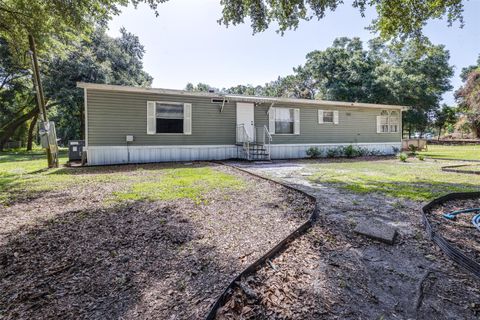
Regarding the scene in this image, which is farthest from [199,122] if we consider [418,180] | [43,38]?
[418,180]

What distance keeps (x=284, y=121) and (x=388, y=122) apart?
22.4ft

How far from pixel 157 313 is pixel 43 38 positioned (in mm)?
9774

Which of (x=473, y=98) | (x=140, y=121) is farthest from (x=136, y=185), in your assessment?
(x=473, y=98)

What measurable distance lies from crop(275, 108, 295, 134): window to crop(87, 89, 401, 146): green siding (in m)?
0.25

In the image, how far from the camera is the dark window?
368 inches

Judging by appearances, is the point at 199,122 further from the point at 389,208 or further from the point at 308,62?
the point at 308,62

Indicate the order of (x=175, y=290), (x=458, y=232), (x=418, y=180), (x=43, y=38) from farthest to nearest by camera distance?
(x=43, y=38) → (x=418, y=180) → (x=458, y=232) → (x=175, y=290)

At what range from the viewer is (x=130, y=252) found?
2.25 m

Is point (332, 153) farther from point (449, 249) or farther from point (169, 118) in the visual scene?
point (449, 249)

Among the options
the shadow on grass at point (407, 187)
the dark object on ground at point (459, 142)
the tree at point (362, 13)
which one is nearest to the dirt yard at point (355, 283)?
the shadow on grass at point (407, 187)

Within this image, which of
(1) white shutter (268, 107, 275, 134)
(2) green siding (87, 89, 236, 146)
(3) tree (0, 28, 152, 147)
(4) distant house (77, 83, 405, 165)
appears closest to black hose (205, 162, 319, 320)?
(4) distant house (77, 83, 405, 165)

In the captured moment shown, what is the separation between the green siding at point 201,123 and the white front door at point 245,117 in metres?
0.23

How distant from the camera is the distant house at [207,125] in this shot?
28.2ft

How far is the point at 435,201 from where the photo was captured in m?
3.62
